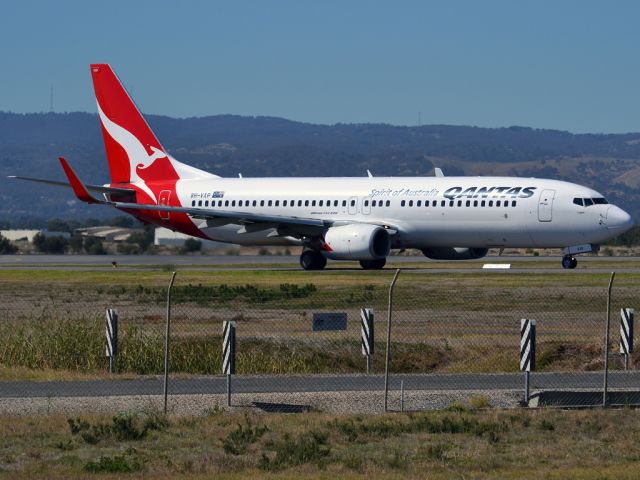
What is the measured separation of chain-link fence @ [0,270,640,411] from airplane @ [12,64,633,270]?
855 cm

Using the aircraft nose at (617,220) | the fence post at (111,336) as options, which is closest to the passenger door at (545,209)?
the aircraft nose at (617,220)

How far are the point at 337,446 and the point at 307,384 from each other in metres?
5.87

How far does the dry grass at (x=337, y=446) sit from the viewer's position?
47.8ft

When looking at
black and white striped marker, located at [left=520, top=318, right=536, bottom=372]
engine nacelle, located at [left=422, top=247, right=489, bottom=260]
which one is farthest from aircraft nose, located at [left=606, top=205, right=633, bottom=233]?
black and white striped marker, located at [left=520, top=318, right=536, bottom=372]

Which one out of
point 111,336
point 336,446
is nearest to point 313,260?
point 111,336

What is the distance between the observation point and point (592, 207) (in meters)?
47.4

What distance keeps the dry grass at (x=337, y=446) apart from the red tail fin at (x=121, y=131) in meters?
39.6

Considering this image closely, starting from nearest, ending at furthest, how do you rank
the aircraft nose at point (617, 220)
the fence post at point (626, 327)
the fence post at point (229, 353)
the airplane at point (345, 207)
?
the fence post at point (229, 353) → the fence post at point (626, 327) → the aircraft nose at point (617, 220) → the airplane at point (345, 207)

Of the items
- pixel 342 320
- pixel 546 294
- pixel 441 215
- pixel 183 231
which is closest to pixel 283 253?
pixel 183 231

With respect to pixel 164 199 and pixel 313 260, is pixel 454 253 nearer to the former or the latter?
pixel 313 260

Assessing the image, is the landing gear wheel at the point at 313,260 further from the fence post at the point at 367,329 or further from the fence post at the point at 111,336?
the fence post at the point at 367,329

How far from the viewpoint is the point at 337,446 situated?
16062 millimetres

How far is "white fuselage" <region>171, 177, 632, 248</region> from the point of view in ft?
156

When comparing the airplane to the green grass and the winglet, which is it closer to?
the winglet
